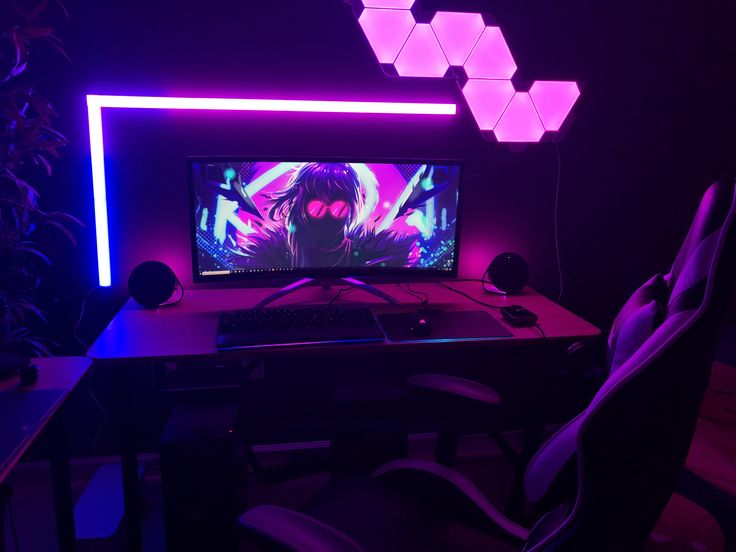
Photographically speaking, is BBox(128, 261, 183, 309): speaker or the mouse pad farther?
BBox(128, 261, 183, 309): speaker

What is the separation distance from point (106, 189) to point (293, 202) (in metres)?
0.71

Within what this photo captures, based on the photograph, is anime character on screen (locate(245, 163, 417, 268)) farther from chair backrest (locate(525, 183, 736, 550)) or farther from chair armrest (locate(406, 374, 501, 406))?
chair backrest (locate(525, 183, 736, 550))

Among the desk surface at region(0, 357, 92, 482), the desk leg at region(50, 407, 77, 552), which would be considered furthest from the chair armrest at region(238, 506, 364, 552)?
the desk leg at region(50, 407, 77, 552)

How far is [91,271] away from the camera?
1.97 metres

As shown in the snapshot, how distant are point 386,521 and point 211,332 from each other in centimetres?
78

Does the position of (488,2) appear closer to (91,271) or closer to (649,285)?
(649,285)

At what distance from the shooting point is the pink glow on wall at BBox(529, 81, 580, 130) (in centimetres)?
212

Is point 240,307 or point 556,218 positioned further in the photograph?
point 556,218

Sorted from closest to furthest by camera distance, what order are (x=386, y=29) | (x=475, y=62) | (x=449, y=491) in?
(x=449, y=491) < (x=386, y=29) < (x=475, y=62)

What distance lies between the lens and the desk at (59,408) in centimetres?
133

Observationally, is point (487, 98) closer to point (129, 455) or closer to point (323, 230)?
point (323, 230)

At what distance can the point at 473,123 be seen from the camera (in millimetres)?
2113

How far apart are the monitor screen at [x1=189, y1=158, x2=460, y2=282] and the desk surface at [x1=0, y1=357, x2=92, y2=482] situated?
1.63 feet

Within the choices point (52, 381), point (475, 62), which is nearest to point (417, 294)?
point (475, 62)
